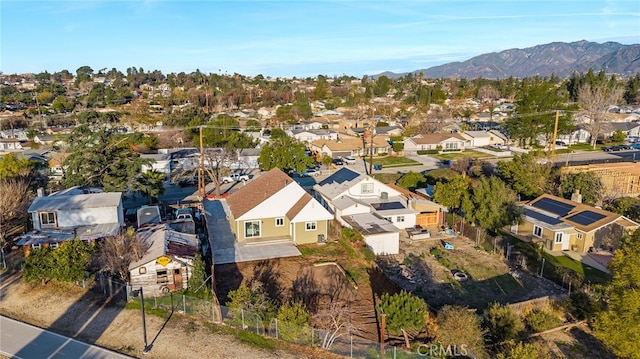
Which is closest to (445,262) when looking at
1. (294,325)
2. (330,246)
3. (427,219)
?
(330,246)

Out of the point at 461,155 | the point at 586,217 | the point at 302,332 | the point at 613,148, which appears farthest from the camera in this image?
the point at 613,148

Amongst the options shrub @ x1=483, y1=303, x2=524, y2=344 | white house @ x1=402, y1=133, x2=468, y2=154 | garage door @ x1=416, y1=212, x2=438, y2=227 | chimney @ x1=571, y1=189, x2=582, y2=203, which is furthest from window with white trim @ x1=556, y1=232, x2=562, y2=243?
white house @ x1=402, y1=133, x2=468, y2=154

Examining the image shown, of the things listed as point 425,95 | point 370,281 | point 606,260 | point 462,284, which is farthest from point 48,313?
point 425,95

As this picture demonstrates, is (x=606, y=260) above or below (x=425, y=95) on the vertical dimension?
below

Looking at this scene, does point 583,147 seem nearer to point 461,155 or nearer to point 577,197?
point 461,155

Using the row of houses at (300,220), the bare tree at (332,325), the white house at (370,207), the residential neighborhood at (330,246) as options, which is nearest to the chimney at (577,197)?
the residential neighborhood at (330,246)

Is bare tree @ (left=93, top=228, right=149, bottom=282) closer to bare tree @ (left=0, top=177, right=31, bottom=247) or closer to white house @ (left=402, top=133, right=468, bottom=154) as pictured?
bare tree @ (left=0, top=177, right=31, bottom=247)

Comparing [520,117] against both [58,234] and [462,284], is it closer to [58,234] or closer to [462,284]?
[462,284]
